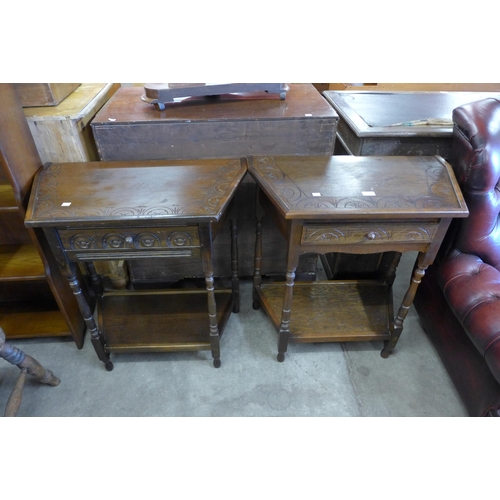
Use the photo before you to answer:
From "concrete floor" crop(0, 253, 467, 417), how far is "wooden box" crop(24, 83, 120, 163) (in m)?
0.89

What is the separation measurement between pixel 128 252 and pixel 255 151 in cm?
68

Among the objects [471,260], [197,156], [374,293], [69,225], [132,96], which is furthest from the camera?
[374,293]

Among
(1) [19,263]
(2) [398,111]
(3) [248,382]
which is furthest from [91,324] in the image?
(2) [398,111]

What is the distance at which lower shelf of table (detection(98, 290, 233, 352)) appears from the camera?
146 cm

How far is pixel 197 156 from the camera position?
1.42 meters

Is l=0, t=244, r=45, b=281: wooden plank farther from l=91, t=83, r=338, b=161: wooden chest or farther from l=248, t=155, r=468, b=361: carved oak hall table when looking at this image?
l=248, t=155, r=468, b=361: carved oak hall table

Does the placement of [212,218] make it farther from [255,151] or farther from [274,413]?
[274,413]

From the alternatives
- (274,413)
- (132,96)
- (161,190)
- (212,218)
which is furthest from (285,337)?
(132,96)

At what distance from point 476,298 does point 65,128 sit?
5.54ft

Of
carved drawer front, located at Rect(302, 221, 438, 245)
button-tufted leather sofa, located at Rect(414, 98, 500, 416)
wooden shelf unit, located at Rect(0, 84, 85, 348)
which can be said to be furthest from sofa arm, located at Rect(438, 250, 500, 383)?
wooden shelf unit, located at Rect(0, 84, 85, 348)

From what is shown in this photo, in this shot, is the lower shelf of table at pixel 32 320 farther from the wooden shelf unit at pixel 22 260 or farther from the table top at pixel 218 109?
the table top at pixel 218 109

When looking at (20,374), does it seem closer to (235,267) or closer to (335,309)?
(235,267)

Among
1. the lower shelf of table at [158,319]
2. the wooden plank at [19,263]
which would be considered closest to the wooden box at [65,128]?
the wooden plank at [19,263]

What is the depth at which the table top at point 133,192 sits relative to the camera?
1020 millimetres
